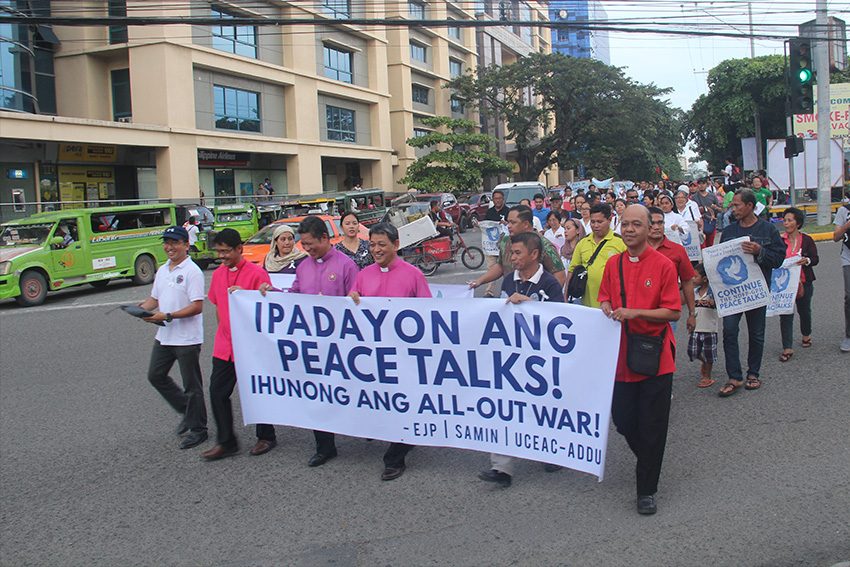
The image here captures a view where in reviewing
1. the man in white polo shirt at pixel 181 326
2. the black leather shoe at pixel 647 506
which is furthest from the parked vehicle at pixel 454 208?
the black leather shoe at pixel 647 506

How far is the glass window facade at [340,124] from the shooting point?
38.9 metres

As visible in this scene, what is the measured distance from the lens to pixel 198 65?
1164 inches

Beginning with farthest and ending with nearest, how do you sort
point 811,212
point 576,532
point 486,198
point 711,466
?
point 486,198, point 811,212, point 711,466, point 576,532

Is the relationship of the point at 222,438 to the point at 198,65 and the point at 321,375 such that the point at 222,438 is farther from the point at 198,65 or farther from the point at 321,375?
the point at 198,65

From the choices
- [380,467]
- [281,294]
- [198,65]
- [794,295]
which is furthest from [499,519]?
[198,65]

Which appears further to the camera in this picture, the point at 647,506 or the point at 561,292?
the point at 561,292

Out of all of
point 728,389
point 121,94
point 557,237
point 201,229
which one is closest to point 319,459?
point 728,389

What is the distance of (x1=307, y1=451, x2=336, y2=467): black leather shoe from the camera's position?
16.6 feet

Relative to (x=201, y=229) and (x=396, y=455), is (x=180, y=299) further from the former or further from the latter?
(x=201, y=229)

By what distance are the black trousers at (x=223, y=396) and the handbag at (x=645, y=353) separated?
2.83m

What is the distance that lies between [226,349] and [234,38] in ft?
97.4

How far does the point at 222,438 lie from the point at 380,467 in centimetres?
123

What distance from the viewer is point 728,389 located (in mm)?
6094

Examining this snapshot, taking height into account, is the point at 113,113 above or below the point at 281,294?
above
